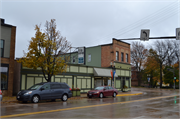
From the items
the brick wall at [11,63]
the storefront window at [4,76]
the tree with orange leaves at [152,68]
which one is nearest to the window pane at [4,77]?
the storefront window at [4,76]

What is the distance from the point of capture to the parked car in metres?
16.2

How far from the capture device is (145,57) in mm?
64812

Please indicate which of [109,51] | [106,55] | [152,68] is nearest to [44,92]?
[109,51]

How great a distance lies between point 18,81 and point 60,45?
6.45 meters

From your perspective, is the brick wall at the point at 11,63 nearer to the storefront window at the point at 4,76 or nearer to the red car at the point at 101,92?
the storefront window at the point at 4,76

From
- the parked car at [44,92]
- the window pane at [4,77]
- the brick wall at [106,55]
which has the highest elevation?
the brick wall at [106,55]

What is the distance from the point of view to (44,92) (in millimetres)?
17172

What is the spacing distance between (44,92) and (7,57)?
7.25 metres

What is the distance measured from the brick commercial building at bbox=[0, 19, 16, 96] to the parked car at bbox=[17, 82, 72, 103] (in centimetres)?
495

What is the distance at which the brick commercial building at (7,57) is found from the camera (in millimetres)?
20875

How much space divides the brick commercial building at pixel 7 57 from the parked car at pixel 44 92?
4.95m

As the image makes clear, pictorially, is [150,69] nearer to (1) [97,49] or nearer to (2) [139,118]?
(1) [97,49]

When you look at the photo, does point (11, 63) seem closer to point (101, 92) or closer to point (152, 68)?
point (101, 92)

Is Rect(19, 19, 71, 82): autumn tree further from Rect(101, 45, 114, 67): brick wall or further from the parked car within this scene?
Rect(101, 45, 114, 67): brick wall
